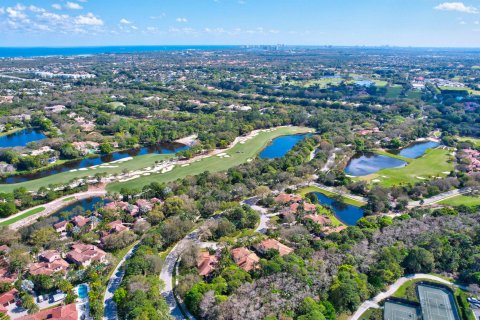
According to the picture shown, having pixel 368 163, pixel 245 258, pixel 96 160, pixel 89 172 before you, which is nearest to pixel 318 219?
pixel 245 258

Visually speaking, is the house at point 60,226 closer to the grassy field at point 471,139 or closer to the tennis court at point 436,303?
the tennis court at point 436,303

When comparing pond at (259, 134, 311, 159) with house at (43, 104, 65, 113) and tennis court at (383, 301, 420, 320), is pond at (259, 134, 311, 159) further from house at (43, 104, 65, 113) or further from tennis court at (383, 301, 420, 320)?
house at (43, 104, 65, 113)


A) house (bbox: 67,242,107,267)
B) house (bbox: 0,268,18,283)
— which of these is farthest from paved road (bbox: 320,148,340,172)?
house (bbox: 0,268,18,283)

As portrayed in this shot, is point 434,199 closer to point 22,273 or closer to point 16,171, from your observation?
point 22,273

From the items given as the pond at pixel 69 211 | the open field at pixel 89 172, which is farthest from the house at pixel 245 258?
the open field at pixel 89 172

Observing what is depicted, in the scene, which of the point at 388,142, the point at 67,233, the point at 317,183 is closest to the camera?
the point at 67,233

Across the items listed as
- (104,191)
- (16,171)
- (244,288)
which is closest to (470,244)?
(244,288)
